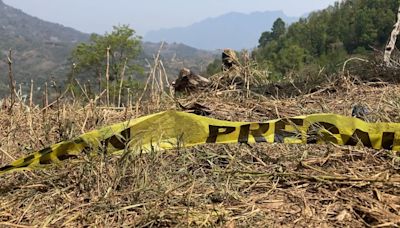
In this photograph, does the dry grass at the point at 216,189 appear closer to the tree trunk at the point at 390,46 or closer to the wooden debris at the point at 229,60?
the wooden debris at the point at 229,60

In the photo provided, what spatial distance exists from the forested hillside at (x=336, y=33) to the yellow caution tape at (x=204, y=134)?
3550 centimetres

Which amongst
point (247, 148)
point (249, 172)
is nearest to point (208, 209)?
point (249, 172)

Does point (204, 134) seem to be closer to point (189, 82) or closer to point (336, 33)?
point (189, 82)

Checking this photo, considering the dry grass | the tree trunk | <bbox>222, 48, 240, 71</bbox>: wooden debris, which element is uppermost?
the tree trunk

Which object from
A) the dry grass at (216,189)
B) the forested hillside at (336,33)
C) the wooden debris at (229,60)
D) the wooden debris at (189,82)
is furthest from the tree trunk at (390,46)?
the forested hillside at (336,33)

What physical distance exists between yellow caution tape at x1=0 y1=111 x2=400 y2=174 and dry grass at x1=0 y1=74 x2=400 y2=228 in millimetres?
53

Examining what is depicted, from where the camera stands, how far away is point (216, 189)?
184 centimetres

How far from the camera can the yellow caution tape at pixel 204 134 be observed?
2.09m

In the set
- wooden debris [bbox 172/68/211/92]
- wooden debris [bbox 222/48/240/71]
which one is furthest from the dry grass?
wooden debris [bbox 222/48/240/71]

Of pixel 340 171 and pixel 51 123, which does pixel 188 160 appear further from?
pixel 51 123

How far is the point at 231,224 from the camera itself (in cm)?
160

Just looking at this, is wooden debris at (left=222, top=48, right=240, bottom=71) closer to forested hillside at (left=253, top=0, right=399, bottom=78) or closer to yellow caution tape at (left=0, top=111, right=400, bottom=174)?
yellow caution tape at (left=0, top=111, right=400, bottom=174)

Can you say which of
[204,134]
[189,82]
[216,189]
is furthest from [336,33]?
[216,189]

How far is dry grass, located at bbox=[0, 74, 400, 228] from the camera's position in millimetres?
1659
